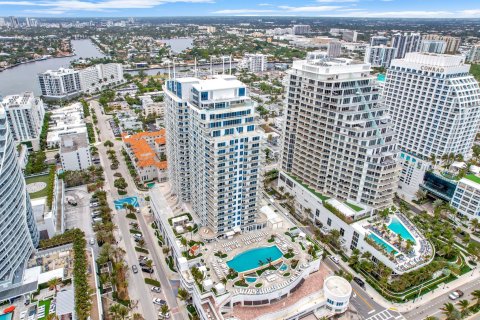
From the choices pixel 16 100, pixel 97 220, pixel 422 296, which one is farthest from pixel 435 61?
pixel 16 100

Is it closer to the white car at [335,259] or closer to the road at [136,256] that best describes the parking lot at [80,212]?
the road at [136,256]

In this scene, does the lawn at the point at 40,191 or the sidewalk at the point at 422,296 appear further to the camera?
the lawn at the point at 40,191

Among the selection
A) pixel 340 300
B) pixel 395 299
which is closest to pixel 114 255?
pixel 340 300

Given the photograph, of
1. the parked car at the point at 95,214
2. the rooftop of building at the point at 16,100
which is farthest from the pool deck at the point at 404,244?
the rooftop of building at the point at 16,100

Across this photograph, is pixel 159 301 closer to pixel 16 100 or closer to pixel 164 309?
pixel 164 309

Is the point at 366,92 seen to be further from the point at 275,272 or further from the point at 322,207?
the point at 275,272

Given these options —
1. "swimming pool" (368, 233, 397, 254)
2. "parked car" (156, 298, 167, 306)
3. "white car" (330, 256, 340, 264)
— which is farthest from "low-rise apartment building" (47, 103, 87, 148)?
"swimming pool" (368, 233, 397, 254)

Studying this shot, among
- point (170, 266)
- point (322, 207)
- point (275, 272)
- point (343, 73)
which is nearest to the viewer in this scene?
point (275, 272)

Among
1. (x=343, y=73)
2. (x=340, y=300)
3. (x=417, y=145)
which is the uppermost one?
(x=343, y=73)
